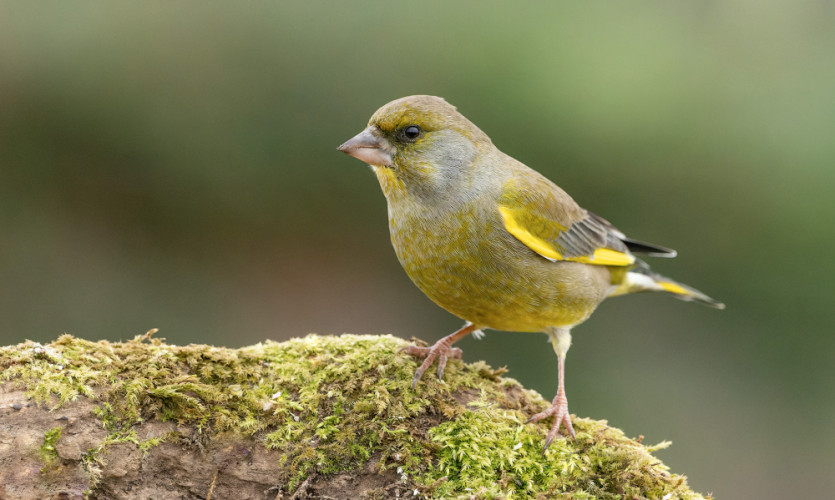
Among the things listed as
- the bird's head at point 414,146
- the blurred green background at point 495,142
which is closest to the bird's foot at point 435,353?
the bird's head at point 414,146

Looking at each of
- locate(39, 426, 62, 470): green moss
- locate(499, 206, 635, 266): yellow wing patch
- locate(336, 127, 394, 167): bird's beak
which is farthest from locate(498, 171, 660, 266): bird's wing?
locate(39, 426, 62, 470): green moss

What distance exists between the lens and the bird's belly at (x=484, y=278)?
429 centimetres

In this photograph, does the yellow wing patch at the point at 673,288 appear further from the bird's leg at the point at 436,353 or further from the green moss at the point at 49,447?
the green moss at the point at 49,447

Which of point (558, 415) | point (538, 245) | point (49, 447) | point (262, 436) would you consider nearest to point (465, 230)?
point (538, 245)

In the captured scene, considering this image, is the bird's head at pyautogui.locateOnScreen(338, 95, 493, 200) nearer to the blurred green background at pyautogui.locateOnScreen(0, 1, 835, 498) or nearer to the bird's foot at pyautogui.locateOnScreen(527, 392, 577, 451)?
the bird's foot at pyautogui.locateOnScreen(527, 392, 577, 451)

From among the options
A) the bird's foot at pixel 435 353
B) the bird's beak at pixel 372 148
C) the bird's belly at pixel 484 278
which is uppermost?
the bird's beak at pixel 372 148

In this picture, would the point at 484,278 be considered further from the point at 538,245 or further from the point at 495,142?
the point at 495,142

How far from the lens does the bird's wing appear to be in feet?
15.1

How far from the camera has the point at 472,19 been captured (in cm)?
899

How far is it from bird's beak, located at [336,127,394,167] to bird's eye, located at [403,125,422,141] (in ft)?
0.40

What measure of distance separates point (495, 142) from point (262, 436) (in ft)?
17.8

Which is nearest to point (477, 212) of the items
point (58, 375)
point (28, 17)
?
point (58, 375)

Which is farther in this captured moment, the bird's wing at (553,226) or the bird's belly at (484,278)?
the bird's wing at (553,226)

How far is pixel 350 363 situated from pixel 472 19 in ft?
20.1
